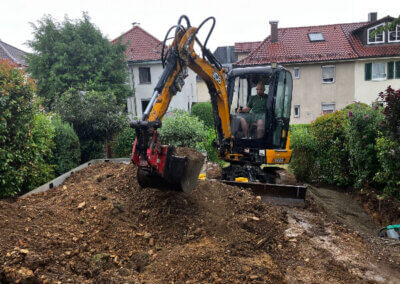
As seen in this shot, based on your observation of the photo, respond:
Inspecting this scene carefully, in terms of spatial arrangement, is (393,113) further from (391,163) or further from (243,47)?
(243,47)

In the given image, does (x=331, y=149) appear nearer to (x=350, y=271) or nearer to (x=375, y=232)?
(x=375, y=232)

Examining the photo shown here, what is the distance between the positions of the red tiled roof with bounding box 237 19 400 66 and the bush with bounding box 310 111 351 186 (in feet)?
45.6

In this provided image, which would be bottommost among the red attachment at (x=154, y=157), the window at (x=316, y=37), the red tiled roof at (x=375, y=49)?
the red attachment at (x=154, y=157)

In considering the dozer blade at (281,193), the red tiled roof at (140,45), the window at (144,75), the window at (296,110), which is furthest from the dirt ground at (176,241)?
the window at (296,110)

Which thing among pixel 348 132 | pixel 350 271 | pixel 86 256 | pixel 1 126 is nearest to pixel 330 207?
pixel 348 132

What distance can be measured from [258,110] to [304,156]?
349 cm

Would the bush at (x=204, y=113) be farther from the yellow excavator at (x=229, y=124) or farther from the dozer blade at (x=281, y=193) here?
the dozer blade at (x=281, y=193)

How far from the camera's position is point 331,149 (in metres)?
10.0

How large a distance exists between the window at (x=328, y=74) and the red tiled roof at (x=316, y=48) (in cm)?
73

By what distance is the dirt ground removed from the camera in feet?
12.6

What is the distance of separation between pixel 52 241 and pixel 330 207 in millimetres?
6117

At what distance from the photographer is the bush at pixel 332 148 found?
32.2ft

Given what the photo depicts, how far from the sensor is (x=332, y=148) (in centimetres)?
1001

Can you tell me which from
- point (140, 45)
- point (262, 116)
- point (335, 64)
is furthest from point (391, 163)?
point (140, 45)
